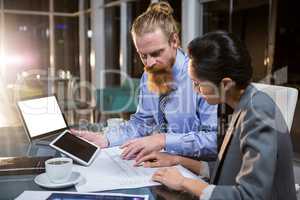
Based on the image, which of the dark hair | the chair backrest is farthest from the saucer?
the chair backrest

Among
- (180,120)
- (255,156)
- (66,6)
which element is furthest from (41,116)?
(66,6)

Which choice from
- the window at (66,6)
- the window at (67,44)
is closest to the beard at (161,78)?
the window at (67,44)

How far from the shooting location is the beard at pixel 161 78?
1.57 metres

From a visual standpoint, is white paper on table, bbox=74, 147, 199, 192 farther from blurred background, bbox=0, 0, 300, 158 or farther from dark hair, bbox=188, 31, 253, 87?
blurred background, bbox=0, 0, 300, 158

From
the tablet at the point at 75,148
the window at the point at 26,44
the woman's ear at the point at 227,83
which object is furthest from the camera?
the window at the point at 26,44

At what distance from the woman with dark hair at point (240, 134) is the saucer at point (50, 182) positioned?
29 cm

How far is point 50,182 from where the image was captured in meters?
1.03

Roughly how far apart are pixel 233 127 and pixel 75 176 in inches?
21.6

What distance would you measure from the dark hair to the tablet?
23.2 inches

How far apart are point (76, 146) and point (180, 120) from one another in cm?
50

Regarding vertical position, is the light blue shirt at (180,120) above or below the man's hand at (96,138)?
above

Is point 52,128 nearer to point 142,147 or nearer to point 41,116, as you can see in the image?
point 41,116

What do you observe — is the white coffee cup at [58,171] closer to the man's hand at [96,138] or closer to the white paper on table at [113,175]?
the white paper on table at [113,175]

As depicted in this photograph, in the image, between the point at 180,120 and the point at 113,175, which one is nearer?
the point at 113,175
